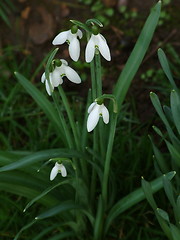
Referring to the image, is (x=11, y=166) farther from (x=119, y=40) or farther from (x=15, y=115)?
(x=119, y=40)

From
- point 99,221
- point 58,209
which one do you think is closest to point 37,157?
point 58,209

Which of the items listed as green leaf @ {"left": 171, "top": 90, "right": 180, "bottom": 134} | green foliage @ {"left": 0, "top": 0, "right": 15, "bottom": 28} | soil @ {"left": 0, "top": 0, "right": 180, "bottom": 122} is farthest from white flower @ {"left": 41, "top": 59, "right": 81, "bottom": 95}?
green foliage @ {"left": 0, "top": 0, "right": 15, "bottom": 28}

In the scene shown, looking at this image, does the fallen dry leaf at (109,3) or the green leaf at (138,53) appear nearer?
the green leaf at (138,53)

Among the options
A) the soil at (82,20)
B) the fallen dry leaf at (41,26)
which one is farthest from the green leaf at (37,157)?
the fallen dry leaf at (41,26)

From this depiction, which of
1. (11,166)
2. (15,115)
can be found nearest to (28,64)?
(15,115)

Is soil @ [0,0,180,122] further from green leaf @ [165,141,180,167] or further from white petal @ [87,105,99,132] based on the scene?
white petal @ [87,105,99,132]

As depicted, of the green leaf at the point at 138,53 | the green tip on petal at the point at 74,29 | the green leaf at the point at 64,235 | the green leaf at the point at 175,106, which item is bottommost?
the green leaf at the point at 64,235

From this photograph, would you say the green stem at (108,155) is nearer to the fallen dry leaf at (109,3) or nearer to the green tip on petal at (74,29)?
the green tip on petal at (74,29)
